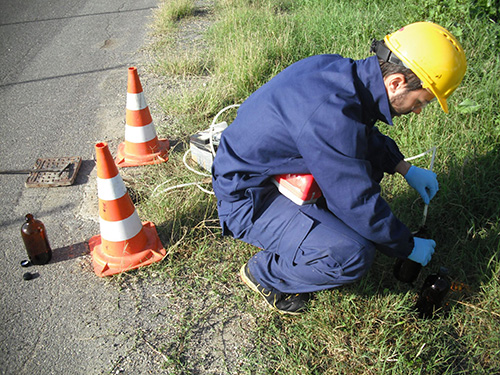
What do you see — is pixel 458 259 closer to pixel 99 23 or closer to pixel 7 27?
pixel 99 23

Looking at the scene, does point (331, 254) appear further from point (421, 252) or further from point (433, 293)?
point (433, 293)

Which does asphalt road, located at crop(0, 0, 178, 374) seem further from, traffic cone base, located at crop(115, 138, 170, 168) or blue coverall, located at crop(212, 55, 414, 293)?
blue coverall, located at crop(212, 55, 414, 293)

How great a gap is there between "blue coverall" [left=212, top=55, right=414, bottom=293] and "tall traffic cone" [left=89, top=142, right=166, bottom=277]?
66cm

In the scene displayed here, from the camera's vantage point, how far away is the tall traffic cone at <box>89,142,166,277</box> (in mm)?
2758

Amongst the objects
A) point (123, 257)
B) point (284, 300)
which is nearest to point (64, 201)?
point (123, 257)

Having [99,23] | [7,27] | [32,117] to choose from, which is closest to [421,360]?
[32,117]

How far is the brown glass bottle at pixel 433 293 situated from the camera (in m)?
2.47

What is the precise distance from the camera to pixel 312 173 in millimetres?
2150

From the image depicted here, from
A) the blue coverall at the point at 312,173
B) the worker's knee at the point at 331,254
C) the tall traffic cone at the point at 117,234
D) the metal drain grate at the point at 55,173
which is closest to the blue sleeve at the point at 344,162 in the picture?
the blue coverall at the point at 312,173

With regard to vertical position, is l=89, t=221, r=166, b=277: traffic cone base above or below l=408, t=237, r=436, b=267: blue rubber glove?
below

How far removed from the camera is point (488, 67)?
13.4 feet

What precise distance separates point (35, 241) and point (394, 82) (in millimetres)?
2496

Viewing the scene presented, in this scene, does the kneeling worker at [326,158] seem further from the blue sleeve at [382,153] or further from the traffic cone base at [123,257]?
the traffic cone base at [123,257]

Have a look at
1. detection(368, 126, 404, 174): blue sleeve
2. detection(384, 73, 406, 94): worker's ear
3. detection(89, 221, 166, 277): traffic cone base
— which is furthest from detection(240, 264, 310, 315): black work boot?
detection(384, 73, 406, 94): worker's ear
